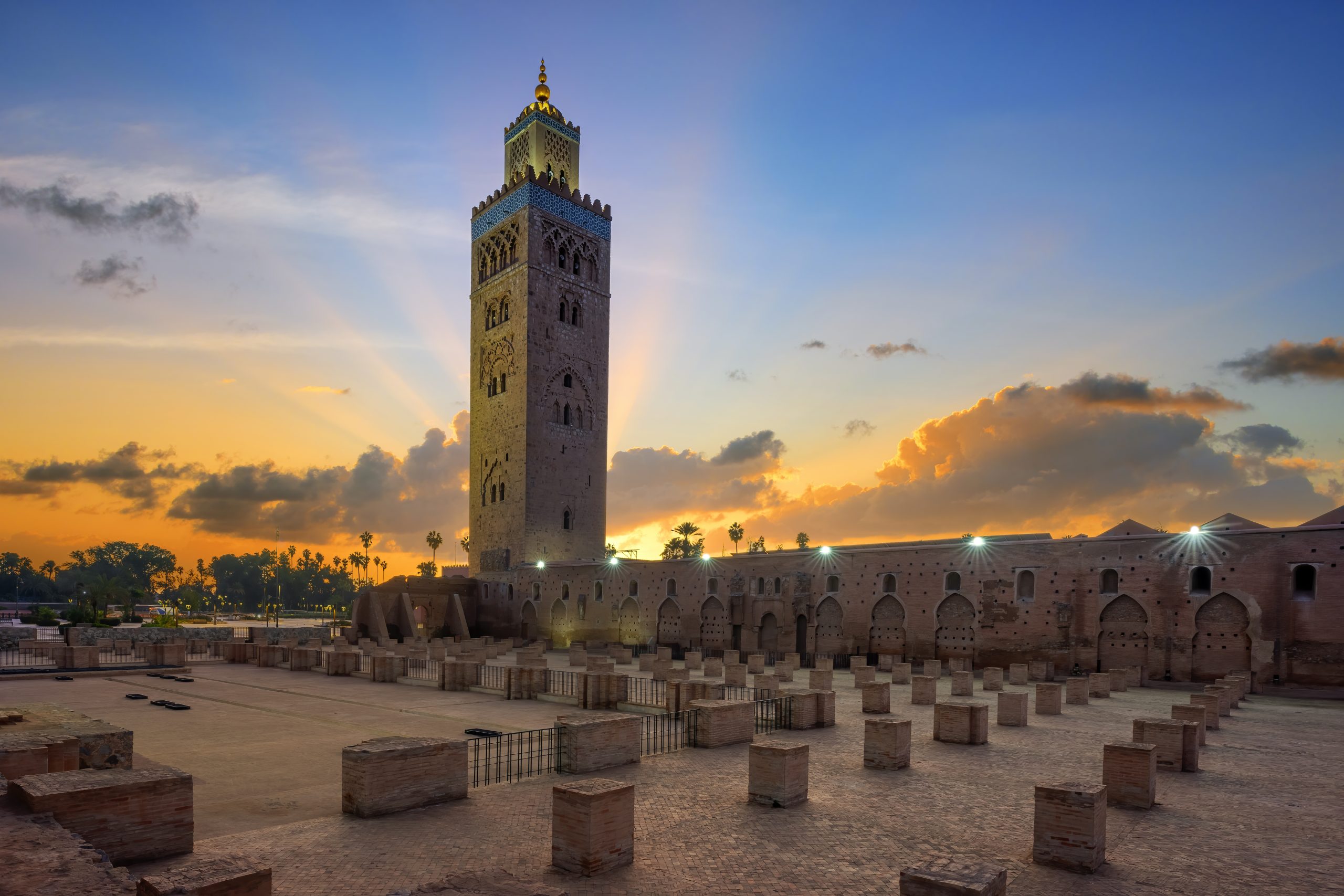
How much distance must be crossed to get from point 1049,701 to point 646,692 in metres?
9.30

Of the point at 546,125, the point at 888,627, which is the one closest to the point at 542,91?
the point at 546,125

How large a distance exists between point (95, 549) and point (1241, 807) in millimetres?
134653

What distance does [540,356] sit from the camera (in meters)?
49.2

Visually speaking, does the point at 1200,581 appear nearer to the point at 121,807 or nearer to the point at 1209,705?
the point at 1209,705

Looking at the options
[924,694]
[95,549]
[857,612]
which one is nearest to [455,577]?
[857,612]

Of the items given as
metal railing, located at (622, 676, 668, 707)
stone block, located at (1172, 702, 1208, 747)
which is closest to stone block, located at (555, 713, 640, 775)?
metal railing, located at (622, 676, 668, 707)

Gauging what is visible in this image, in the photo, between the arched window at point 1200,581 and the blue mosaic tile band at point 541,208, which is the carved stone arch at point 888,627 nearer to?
the arched window at point 1200,581

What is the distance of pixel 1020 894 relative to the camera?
6.37m

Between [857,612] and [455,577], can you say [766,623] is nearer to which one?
[857,612]

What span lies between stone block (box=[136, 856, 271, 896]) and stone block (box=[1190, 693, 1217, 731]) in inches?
599

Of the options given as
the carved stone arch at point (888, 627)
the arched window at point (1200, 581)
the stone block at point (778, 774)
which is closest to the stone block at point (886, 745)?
the stone block at point (778, 774)

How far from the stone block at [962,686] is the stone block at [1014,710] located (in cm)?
476

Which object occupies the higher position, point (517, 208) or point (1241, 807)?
point (517, 208)

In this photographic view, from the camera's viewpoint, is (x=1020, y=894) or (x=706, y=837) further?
→ (x=706, y=837)
